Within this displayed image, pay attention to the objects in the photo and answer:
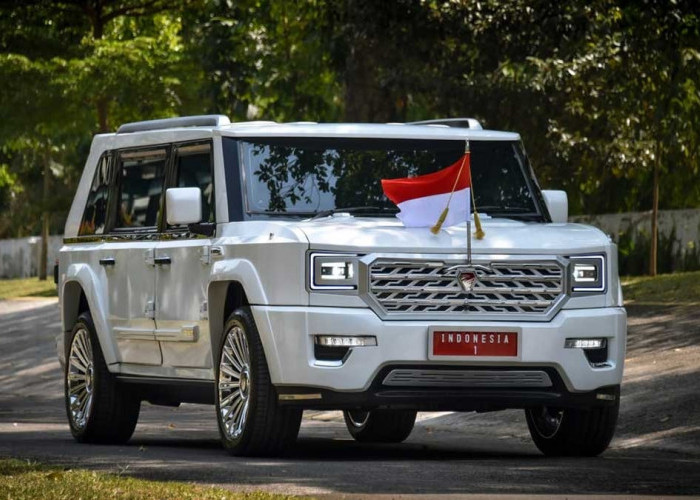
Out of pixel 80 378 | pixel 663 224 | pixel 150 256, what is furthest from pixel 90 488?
pixel 663 224

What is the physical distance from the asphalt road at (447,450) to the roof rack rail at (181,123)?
7.09 ft

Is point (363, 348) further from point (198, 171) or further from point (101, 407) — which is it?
point (101, 407)

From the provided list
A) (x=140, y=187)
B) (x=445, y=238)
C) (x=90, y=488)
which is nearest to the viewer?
(x=90, y=488)

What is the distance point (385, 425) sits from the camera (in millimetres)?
14664

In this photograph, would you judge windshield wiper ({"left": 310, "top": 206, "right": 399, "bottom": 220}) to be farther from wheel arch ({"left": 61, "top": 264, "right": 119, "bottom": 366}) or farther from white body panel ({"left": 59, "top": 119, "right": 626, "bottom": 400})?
wheel arch ({"left": 61, "top": 264, "right": 119, "bottom": 366})

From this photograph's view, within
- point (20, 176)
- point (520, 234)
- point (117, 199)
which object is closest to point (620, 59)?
point (117, 199)

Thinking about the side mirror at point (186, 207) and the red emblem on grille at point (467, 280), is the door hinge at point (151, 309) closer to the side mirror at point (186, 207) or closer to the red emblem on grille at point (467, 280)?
the side mirror at point (186, 207)

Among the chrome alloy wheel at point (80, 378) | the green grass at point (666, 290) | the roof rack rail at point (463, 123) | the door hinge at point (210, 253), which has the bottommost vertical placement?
the green grass at point (666, 290)

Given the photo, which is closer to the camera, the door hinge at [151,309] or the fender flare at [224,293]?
the fender flare at [224,293]

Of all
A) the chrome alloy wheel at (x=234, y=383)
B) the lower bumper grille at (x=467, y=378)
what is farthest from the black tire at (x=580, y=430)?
the chrome alloy wheel at (x=234, y=383)

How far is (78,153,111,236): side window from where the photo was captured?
47.4 feet

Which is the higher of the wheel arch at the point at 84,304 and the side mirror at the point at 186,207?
the side mirror at the point at 186,207

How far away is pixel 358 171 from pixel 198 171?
1.13m

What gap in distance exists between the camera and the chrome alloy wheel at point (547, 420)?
12.7 meters
